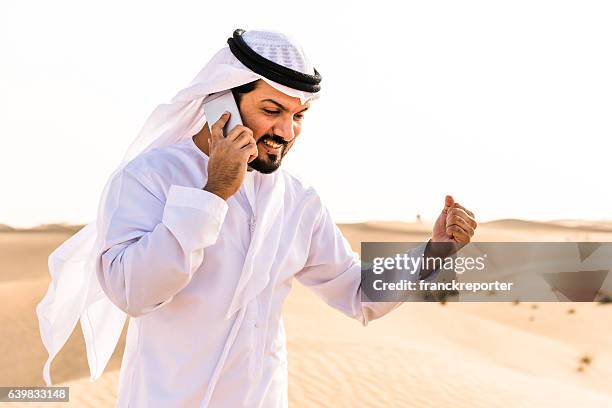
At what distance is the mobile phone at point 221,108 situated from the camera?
10.6 feet

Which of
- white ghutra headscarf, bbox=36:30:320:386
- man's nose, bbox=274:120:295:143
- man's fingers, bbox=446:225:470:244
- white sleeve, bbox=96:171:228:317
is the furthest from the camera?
white ghutra headscarf, bbox=36:30:320:386

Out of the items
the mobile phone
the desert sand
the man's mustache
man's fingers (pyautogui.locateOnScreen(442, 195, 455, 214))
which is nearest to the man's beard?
the man's mustache

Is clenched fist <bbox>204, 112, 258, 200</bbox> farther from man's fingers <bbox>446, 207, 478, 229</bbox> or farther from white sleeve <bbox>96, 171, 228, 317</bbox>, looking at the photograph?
man's fingers <bbox>446, 207, 478, 229</bbox>

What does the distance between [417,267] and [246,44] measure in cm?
111

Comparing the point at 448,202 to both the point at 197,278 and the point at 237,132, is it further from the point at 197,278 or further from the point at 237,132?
the point at 197,278

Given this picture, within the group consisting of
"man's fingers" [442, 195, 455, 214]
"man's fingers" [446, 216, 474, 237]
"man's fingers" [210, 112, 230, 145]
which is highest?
"man's fingers" [210, 112, 230, 145]

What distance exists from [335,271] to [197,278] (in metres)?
0.72

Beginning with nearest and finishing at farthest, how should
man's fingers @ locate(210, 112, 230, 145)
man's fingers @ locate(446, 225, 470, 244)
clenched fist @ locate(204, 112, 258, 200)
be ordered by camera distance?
clenched fist @ locate(204, 112, 258, 200) < man's fingers @ locate(210, 112, 230, 145) < man's fingers @ locate(446, 225, 470, 244)

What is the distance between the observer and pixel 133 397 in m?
3.22

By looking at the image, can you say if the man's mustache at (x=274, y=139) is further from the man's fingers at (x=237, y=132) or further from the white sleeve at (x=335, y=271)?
the white sleeve at (x=335, y=271)

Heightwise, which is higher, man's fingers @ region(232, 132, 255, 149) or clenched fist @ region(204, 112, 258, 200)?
man's fingers @ region(232, 132, 255, 149)

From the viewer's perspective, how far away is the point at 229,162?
295 cm

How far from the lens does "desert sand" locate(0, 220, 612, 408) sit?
970 centimetres

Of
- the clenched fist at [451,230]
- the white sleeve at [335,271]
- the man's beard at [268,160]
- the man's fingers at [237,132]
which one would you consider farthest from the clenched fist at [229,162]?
the clenched fist at [451,230]
